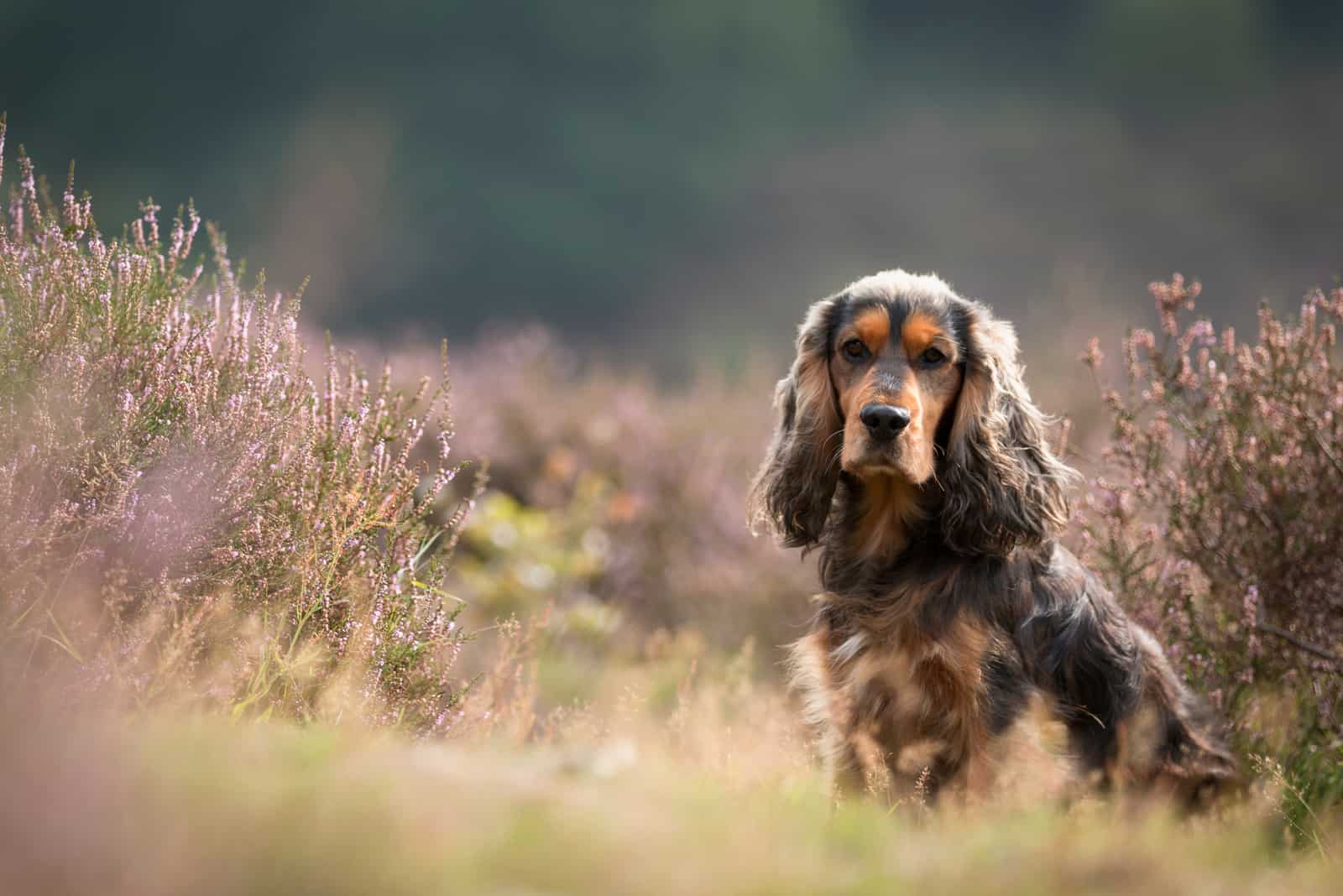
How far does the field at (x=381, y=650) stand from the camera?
1684mm

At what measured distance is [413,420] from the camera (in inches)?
130

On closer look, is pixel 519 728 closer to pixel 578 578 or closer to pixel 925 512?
pixel 925 512

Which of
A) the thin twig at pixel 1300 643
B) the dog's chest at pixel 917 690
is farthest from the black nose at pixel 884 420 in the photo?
the thin twig at pixel 1300 643

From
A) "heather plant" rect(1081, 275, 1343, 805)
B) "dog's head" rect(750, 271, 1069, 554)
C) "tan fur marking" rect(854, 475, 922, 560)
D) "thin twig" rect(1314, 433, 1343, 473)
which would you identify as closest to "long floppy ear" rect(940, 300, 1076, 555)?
"dog's head" rect(750, 271, 1069, 554)

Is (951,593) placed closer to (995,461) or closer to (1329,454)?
(995,461)

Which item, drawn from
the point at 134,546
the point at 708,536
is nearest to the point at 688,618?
the point at 708,536

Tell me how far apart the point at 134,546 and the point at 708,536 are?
18.5 feet

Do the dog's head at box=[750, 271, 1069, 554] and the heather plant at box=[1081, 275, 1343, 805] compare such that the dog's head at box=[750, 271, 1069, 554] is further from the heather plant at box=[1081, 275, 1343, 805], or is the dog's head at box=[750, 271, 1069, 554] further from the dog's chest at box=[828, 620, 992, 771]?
the heather plant at box=[1081, 275, 1343, 805]

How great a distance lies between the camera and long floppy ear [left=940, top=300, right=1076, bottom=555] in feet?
11.0

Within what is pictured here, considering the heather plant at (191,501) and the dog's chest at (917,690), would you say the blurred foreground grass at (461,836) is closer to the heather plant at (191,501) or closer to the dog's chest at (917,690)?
the heather plant at (191,501)

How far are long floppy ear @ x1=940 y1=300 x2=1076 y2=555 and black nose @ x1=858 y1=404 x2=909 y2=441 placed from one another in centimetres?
35

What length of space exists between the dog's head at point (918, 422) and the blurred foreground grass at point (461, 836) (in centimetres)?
119

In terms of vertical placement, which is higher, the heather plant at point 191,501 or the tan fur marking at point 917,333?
the tan fur marking at point 917,333

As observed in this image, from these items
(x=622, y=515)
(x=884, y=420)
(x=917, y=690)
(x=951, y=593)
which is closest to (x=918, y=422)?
(x=884, y=420)
